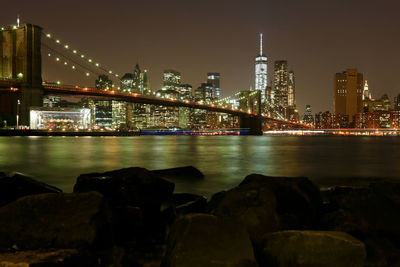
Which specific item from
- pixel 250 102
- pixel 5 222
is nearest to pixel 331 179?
pixel 5 222

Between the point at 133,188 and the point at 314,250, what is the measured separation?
9.24 feet

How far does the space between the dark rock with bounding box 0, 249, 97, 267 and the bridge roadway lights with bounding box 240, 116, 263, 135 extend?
74.1 meters

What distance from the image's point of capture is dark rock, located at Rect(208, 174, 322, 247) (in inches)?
151

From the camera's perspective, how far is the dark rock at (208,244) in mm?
2865

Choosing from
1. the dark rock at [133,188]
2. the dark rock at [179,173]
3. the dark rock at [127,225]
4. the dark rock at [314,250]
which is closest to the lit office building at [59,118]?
the dark rock at [179,173]

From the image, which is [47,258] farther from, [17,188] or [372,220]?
[372,220]

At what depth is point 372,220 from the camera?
4.50 metres

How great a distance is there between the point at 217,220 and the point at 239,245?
276 millimetres

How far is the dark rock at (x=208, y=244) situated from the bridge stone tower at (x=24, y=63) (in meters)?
51.7

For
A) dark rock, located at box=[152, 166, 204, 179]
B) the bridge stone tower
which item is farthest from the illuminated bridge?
dark rock, located at box=[152, 166, 204, 179]

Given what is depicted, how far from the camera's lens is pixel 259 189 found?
4199 mm

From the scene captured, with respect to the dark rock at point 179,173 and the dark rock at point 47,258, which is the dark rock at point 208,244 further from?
the dark rock at point 179,173

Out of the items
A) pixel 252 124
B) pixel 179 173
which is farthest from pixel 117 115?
pixel 179 173

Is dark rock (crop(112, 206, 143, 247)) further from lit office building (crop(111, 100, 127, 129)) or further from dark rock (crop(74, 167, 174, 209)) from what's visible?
lit office building (crop(111, 100, 127, 129))
